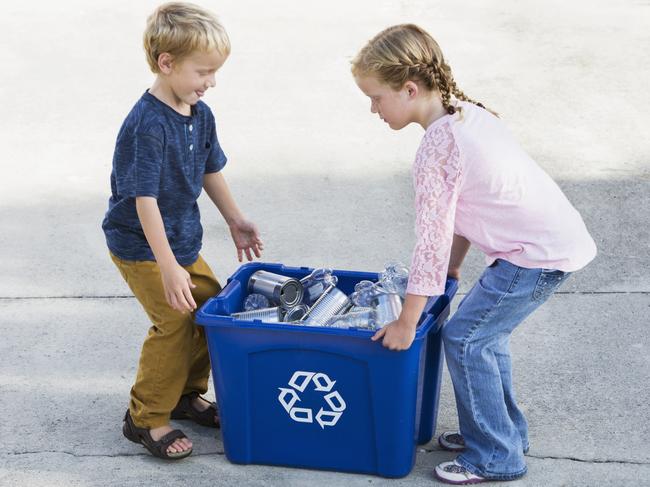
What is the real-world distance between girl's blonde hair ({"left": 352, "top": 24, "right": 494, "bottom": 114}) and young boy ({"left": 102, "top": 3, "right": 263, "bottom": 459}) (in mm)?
466

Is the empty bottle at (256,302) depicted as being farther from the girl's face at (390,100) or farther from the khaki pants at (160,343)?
the girl's face at (390,100)

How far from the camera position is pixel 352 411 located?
3168 mm

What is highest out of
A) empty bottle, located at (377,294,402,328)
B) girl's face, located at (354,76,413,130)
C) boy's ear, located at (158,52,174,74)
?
boy's ear, located at (158,52,174,74)

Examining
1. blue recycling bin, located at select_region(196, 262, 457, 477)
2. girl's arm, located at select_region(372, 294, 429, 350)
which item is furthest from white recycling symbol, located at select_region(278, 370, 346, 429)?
girl's arm, located at select_region(372, 294, 429, 350)

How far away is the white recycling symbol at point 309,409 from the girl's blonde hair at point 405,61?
34.7 inches

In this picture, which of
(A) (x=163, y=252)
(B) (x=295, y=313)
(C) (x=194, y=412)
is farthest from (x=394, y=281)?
(C) (x=194, y=412)

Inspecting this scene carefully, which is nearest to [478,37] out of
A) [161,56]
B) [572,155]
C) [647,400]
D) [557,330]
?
[572,155]

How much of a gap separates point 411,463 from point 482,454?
0.74 ft

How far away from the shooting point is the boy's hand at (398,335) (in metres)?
2.93

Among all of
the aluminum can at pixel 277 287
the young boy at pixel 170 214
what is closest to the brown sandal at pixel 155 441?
the young boy at pixel 170 214

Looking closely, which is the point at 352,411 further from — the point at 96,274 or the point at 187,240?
the point at 96,274

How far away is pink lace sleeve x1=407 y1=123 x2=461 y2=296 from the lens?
2.89 m

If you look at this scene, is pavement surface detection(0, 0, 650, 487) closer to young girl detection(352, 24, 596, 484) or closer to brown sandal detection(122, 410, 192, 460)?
brown sandal detection(122, 410, 192, 460)

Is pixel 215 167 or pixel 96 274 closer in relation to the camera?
pixel 215 167
